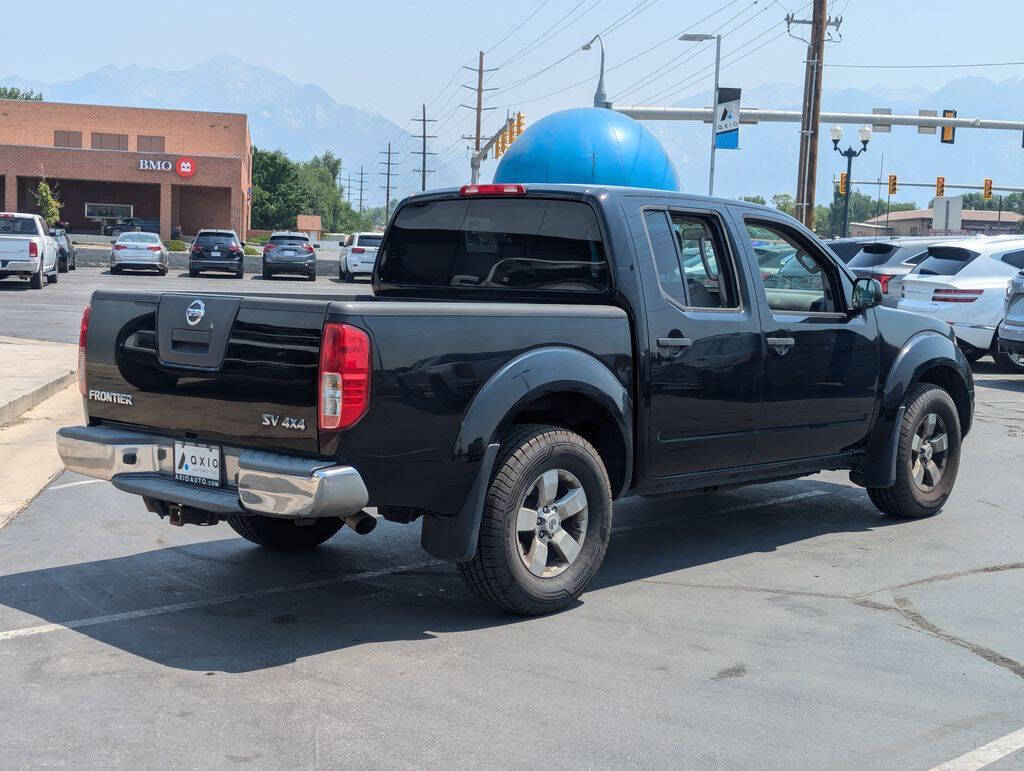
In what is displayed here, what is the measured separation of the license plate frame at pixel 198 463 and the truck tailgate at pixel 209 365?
0.18 ft

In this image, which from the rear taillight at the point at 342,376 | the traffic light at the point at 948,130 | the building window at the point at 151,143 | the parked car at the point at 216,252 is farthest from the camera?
the building window at the point at 151,143

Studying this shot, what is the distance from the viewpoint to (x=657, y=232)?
611cm

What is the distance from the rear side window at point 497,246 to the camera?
6.04 meters

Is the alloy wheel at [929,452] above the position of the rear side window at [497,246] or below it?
below

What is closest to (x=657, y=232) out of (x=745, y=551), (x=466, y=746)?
(x=745, y=551)

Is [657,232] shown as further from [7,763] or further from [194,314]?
[7,763]

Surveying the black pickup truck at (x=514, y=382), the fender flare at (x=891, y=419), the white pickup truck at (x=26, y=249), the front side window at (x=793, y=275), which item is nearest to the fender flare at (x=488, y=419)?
the black pickup truck at (x=514, y=382)

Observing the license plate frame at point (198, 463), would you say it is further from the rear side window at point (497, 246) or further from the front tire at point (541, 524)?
the rear side window at point (497, 246)

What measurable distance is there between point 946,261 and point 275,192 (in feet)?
299

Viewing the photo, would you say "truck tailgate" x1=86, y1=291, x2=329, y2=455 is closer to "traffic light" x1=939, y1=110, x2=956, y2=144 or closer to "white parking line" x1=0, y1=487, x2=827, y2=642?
"white parking line" x1=0, y1=487, x2=827, y2=642

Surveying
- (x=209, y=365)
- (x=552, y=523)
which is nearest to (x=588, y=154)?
(x=552, y=523)

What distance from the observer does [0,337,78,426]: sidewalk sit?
11.1 meters

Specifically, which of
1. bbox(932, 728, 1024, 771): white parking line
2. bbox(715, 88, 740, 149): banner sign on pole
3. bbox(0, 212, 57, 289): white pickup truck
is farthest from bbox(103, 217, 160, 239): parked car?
bbox(932, 728, 1024, 771): white parking line

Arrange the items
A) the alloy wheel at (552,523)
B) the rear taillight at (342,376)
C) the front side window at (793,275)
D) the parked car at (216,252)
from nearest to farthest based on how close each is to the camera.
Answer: the rear taillight at (342,376) → the alloy wheel at (552,523) → the front side window at (793,275) → the parked car at (216,252)
